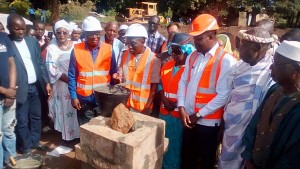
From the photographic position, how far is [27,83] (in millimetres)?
4176

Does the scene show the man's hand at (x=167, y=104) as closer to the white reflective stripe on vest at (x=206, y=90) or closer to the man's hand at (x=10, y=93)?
the white reflective stripe on vest at (x=206, y=90)

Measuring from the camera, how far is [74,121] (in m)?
4.81

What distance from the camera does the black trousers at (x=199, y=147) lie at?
3.21 m

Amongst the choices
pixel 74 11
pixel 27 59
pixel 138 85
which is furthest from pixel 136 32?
pixel 74 11

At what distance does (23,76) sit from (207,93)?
256 cm

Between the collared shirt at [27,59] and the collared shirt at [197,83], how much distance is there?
7.42ft

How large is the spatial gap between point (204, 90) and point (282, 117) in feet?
3.56

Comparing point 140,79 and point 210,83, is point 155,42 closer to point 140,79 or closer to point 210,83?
point 140,79

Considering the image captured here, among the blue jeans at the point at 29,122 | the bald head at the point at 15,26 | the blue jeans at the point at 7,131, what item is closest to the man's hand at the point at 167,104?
the blue jeans at the point at 7,131

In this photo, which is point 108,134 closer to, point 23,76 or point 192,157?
point 192,157

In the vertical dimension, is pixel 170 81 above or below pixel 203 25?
below

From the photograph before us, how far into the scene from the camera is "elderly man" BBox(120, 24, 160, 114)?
12.1 ft

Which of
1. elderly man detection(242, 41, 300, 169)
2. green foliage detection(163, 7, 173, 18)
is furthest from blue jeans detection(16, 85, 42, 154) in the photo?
green foliage detection(163, 7, 173, 18)

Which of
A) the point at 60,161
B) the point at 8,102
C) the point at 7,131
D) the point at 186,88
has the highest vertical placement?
the point at 186,88
